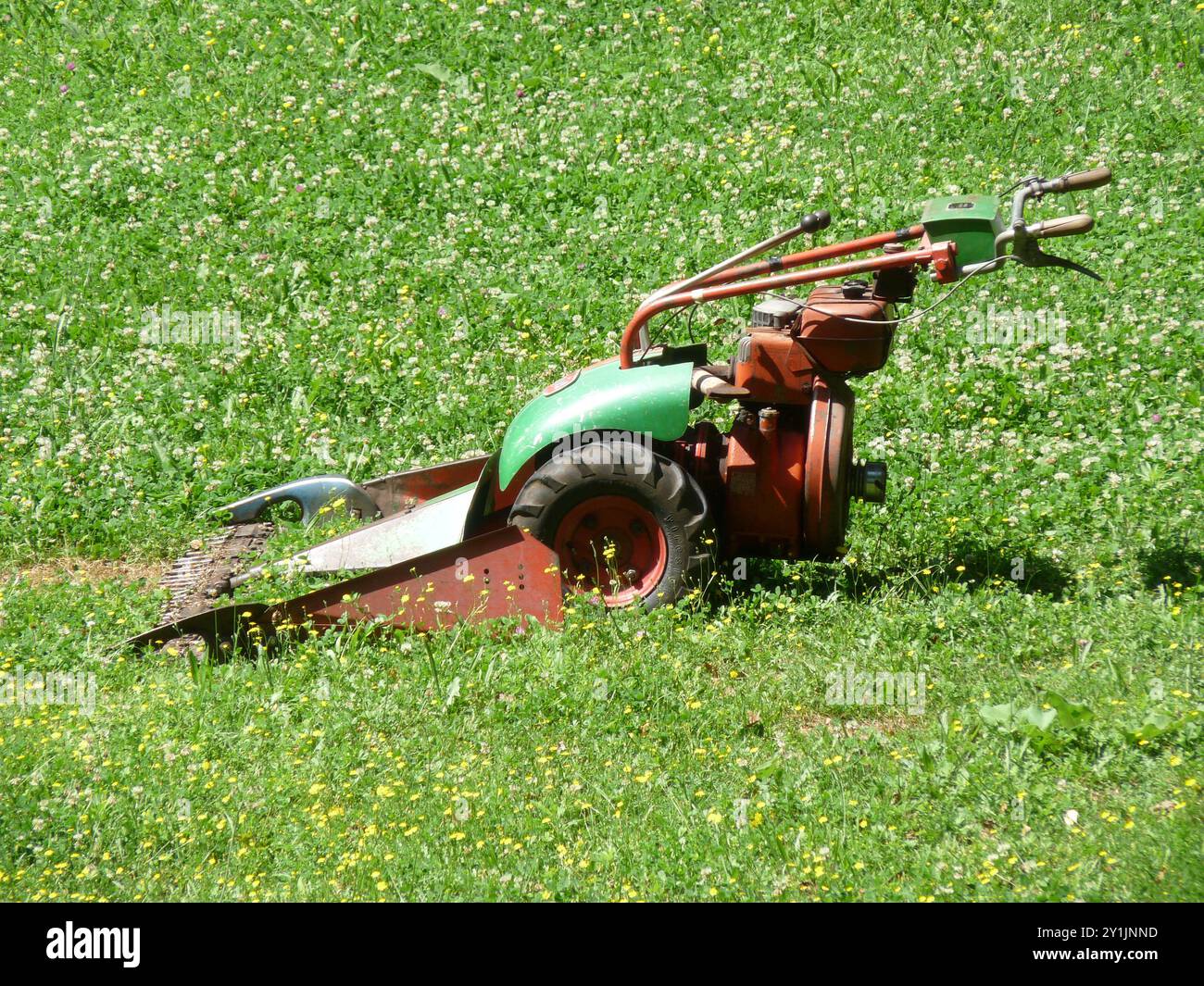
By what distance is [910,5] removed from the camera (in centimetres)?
1164

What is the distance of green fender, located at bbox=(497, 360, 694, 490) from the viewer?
5844 mm

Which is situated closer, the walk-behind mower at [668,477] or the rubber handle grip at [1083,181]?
the rubber handle grip at [1083,181]

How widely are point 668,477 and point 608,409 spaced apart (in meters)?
0.40

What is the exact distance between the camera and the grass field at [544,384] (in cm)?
447

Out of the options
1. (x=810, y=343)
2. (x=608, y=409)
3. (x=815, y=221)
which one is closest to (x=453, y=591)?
(x=608, y=409)

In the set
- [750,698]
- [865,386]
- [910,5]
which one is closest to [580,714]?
[750,698]

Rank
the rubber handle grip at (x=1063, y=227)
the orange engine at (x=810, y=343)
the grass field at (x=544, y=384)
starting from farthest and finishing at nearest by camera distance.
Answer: the orange engine at (x=810, y=343), the rubber handle grip at (x=1063, y=227), the grass field at (x=544, y=384)

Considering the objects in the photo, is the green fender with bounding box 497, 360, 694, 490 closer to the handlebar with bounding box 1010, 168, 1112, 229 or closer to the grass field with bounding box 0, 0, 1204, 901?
the grass field with bounding box 0, 0, 1204, 901

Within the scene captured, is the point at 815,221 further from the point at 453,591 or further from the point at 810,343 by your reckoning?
the point at 453,591

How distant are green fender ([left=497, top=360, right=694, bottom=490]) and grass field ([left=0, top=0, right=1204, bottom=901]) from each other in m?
0.82

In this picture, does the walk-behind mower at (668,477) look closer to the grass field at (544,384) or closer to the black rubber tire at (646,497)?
the black rubber tire at (646,497)

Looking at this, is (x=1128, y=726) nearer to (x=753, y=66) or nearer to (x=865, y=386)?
(x=865, y=386)

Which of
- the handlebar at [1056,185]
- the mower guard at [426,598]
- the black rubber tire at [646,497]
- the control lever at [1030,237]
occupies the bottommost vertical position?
the mower guard at [426,598]

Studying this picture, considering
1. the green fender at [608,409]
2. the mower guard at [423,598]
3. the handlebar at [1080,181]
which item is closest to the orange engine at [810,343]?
the green fender at [608,409]
